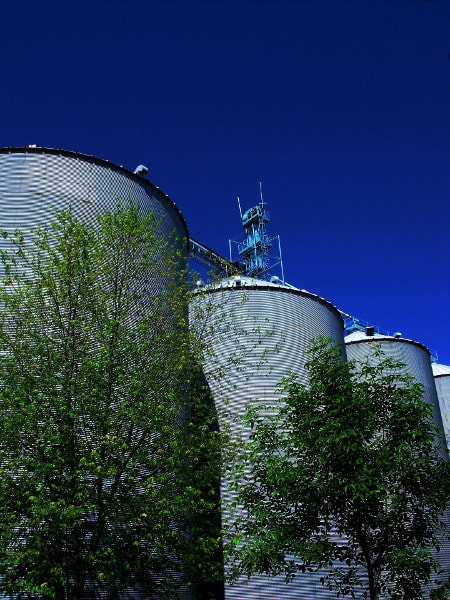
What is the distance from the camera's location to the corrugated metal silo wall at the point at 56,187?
20.3m

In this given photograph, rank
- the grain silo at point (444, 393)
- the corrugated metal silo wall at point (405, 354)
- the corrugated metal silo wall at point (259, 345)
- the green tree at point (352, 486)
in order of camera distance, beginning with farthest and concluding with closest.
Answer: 1. the grain silo at point (444, 393)
2. the corrugated metal silo wall at point (405, 354)
3. the corrugated metal silo wall at point (259, 345)
4. the green tree at point (352, 486)

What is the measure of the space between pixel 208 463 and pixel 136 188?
11.3 metres

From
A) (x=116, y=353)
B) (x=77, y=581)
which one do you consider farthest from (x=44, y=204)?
(x=77, y=581)

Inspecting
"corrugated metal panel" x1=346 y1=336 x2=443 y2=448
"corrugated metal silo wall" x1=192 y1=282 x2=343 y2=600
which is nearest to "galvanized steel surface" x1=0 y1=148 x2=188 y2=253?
"corrugated metal silo wall" x1=192 y1=282 x2=343 y2=600

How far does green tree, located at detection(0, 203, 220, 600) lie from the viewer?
13906 millimetres

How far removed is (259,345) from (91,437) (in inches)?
466

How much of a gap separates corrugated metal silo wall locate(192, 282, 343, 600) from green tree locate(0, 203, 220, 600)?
6040 millimetres

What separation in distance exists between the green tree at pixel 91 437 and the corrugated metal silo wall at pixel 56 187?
1.95 metres

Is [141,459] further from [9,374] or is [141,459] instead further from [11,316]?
[11,316]

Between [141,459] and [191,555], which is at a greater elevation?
[141,459]

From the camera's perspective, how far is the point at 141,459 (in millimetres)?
15531

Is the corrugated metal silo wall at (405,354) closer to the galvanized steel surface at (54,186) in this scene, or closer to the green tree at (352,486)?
the galvanized steel surface at (54,186)

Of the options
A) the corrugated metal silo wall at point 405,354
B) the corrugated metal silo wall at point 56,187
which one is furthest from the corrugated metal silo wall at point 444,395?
the corrugated metal silo wall at point 56,187

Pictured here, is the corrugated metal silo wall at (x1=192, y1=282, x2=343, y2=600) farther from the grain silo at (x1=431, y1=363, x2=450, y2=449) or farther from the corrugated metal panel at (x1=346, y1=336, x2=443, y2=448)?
the grain silo at (x1=431, y1=363, x2=450, y2=449)
